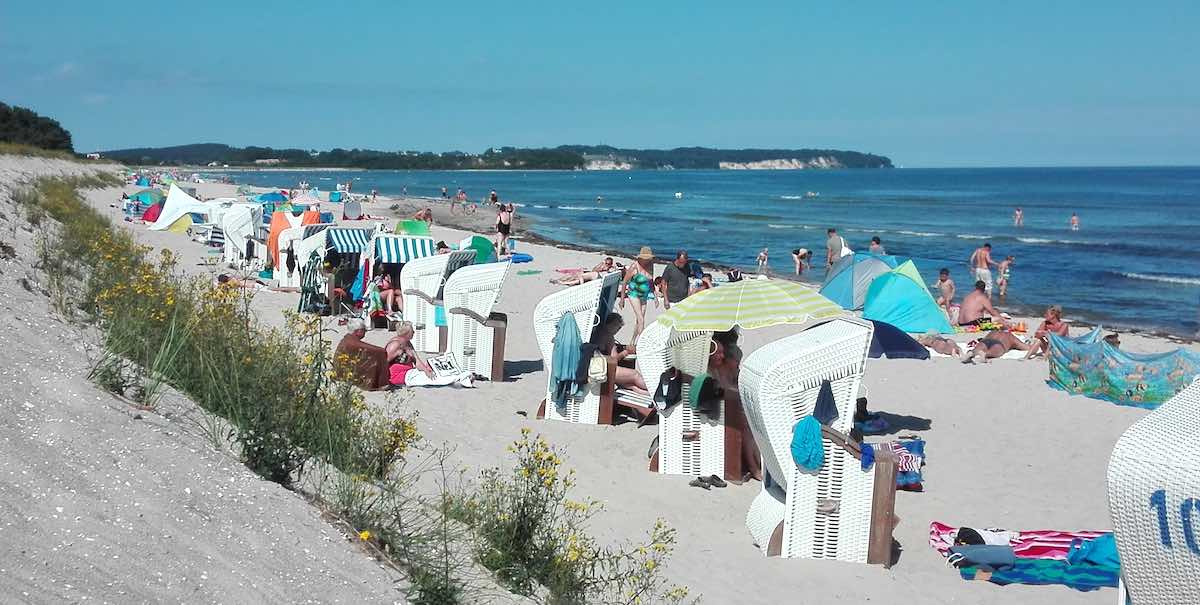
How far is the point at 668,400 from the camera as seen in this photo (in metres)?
7.92

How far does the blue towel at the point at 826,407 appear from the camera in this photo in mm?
6824

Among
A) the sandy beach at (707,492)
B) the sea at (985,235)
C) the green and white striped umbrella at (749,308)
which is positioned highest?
the green and white striped umbrella at (749,308)

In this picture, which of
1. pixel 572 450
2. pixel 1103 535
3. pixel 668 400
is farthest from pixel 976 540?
pixel 572 450

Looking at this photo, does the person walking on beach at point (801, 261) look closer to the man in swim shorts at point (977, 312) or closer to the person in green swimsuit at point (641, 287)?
the man in swim shorts at point (977, 312)

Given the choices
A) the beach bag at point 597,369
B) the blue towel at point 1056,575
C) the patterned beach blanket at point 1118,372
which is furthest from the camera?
the patterned beach blanket at point 1118,372

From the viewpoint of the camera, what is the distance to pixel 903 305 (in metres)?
10.9

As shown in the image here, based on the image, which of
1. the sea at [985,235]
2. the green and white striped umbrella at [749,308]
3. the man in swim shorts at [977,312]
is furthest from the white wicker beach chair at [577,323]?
the sea at [985,235]

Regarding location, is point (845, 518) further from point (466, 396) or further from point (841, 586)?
point (466, 396)

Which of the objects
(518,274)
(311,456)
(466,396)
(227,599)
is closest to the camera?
(227,599)

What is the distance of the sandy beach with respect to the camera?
396cm

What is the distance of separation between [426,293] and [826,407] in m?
6.40

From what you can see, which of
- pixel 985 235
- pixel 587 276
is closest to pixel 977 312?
pixel 587 276

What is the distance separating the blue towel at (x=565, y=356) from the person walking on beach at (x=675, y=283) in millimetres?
7290

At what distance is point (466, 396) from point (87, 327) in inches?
158
